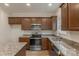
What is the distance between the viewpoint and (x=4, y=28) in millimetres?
7023

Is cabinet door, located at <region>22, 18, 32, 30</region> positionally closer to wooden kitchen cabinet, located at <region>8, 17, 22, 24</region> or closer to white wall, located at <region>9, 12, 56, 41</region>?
wooden kitchen cabinet, located at <region>8, 17, 22, 24</region>

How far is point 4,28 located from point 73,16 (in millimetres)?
4981

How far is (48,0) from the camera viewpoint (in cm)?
75

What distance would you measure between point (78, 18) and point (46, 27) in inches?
195

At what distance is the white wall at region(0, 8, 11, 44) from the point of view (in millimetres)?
6594

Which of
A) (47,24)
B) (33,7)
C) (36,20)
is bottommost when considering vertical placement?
(47,24)

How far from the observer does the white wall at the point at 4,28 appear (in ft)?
21.6

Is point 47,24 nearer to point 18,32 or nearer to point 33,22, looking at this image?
point 33,22

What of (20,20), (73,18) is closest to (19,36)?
(20,20)

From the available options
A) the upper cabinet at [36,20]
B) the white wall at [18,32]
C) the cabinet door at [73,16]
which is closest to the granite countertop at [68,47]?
the cabinet door at [73,16]

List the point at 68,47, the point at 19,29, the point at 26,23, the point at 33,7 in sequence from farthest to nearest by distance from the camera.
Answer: the point at 19,29 → the point at 26,23 → the point at 33,7 → the point at 68,47

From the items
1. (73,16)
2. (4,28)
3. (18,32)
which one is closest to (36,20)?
(18,32)

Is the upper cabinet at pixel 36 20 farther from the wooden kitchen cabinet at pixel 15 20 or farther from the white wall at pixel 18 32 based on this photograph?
the wooden kitchen cabinet at pixel 15 20

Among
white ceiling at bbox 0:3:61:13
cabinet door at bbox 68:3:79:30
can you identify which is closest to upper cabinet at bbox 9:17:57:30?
white ceiling at bbox 0:3:61:13
